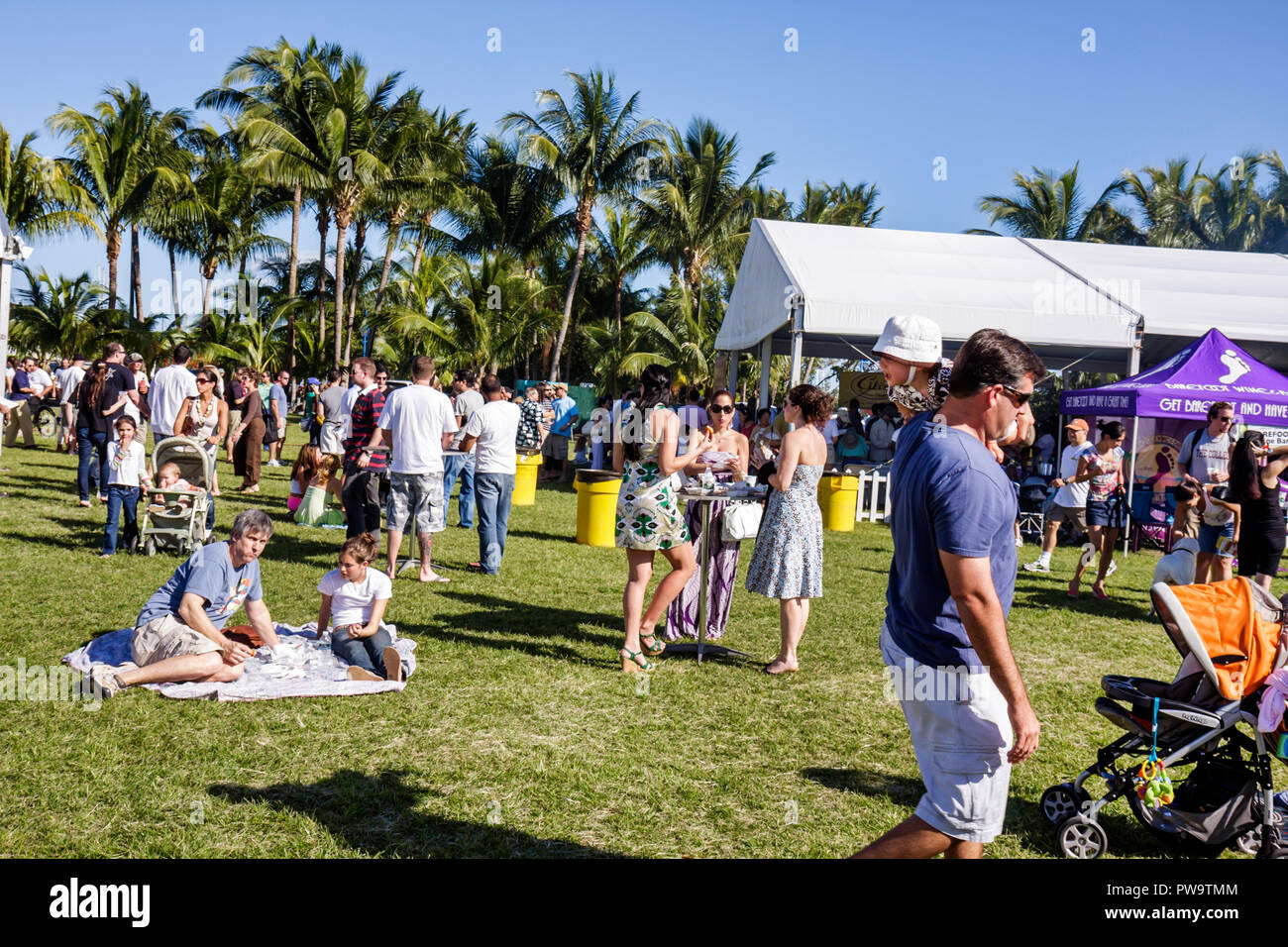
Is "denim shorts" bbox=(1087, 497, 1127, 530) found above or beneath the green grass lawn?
above

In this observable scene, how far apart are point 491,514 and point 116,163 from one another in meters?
28.8

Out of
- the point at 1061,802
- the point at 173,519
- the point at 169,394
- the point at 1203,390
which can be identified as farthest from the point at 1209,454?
the point at 169,394

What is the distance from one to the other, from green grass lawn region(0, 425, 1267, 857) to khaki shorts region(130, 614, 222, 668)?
205mm

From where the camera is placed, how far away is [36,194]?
→ 28828 millimetres

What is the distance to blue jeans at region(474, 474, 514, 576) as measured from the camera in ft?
29.5

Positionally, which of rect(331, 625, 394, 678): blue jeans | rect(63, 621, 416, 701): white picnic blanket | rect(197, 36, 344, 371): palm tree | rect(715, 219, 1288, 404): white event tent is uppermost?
rect(197, 36, 344, 371): palm tree

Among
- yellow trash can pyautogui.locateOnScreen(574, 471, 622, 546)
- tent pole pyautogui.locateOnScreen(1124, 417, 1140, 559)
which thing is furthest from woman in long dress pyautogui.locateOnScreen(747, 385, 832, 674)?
tent pole pyautogui.locateOnScreen(1124, 417, 1140, 559)

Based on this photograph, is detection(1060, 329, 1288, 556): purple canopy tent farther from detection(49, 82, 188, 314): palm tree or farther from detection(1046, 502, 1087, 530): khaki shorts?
detection(49, 82, 188, 314): palm tree

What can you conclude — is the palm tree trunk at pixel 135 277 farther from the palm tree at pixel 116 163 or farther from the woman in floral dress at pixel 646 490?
the woman in floral dress at pixel 646 490

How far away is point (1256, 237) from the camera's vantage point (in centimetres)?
3991

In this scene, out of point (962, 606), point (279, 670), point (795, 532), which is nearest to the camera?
point (962, 606)

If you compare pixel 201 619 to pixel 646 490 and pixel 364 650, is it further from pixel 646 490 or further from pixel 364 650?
pixel 646 490
